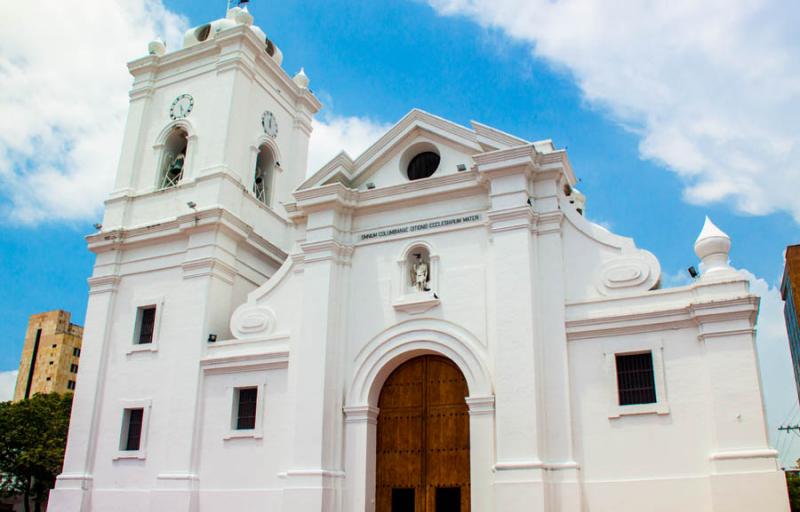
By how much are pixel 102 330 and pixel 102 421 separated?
2.58 m

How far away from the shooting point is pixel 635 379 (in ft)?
49.1

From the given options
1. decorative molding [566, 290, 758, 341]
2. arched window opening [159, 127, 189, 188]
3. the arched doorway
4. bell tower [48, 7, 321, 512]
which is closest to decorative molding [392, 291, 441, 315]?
the arched doorway

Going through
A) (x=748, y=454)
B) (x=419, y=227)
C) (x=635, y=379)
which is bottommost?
(x=748, y=454)

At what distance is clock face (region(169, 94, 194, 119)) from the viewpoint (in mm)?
23141

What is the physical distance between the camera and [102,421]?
20.2m

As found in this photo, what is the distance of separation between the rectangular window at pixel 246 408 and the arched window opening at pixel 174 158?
751 cm

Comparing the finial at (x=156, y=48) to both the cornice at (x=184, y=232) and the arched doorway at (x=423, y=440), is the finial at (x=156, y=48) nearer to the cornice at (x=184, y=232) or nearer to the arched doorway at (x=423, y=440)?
the cornice at (x=184, y=232)

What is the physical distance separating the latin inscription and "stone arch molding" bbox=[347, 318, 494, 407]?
2.32 m

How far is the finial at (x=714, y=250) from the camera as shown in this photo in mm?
15156

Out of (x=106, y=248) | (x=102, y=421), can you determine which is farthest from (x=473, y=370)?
(x=106, y=248)

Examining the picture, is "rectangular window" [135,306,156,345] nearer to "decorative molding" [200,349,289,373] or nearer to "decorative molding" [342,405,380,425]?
"decorative molding" [200,349,289,373]

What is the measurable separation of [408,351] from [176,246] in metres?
8.18

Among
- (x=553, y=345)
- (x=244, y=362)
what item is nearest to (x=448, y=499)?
(x=553, y=345)

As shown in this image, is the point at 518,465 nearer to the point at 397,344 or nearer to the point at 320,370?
the point at 397,344
